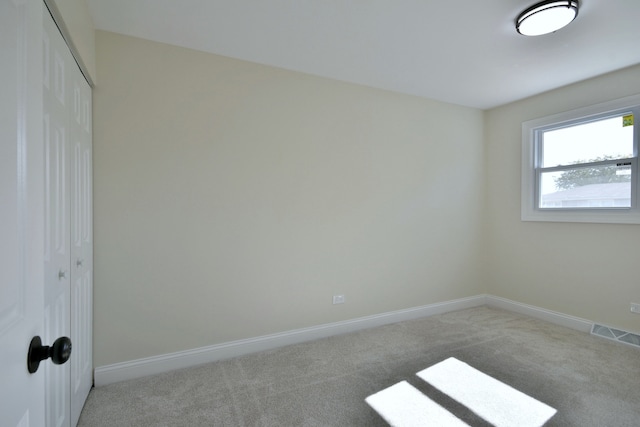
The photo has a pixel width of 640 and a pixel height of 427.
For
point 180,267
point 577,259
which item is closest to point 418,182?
point 577,259

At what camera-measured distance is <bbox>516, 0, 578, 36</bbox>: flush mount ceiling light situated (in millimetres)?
2039

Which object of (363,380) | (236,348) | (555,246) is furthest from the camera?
(555,246)

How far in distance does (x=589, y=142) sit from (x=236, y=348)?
14.2 feet

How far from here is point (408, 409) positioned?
2064 millimetres

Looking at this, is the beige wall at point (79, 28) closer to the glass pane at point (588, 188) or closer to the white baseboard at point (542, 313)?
the glass pane at point (588, 188)

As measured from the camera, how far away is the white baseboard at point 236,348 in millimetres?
2395

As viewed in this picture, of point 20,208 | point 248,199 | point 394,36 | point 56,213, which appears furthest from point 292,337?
point 394,36

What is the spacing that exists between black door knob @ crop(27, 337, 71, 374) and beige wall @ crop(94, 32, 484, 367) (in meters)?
2.00

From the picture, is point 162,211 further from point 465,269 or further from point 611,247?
point 611,247

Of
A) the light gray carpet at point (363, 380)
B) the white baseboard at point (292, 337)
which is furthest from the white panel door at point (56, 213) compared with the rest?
the white baseboard at point (292, 337)

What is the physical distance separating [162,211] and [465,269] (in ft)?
12.4

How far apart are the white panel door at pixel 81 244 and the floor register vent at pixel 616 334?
4608 millimetres

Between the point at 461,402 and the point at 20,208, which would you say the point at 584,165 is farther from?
the point at 20,208

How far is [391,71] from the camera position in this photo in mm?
3117
